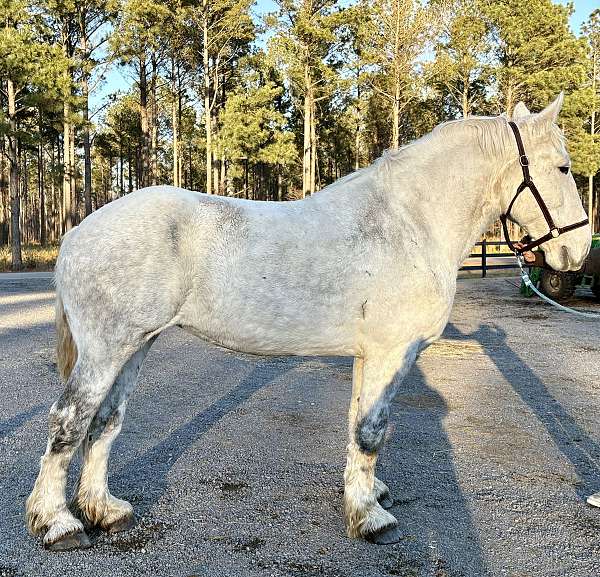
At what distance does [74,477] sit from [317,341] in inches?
78.2

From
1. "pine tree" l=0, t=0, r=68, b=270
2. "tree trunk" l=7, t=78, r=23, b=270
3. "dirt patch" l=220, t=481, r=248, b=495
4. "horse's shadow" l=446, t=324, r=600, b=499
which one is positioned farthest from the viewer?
"tree trunk" l=7, t=78, r=23, b=270

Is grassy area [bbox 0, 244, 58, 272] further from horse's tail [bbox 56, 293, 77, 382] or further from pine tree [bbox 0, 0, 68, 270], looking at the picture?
horse's tail [bbox 56, 293, 77, 382]

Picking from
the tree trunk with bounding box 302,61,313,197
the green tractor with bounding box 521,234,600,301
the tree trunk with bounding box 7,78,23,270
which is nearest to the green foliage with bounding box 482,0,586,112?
the tree trunk with bounding box 302,61,313,197

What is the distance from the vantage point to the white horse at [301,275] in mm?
2650

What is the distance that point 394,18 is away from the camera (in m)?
23.6

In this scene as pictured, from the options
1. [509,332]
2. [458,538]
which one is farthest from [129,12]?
[458,538]

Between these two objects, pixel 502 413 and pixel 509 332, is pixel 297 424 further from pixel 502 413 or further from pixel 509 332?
pixel 509 332

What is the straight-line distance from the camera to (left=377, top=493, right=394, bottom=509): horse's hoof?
3169 millimetres

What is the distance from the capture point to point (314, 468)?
149 inches

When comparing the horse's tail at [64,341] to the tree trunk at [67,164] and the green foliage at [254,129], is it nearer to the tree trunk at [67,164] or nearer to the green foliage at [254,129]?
the tree trunk at [67,164]

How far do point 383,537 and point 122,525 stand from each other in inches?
55.4

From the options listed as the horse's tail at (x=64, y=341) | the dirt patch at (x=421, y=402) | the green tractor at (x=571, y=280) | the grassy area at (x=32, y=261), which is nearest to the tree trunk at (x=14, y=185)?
the grassy area at (x=32, y=261)

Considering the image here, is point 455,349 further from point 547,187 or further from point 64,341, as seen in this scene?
point 64,341

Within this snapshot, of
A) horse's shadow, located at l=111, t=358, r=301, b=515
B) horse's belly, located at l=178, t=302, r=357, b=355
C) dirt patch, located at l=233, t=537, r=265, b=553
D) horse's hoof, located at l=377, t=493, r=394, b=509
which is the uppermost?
horse's belly, located at l=178, t=302, r=357, b=355
